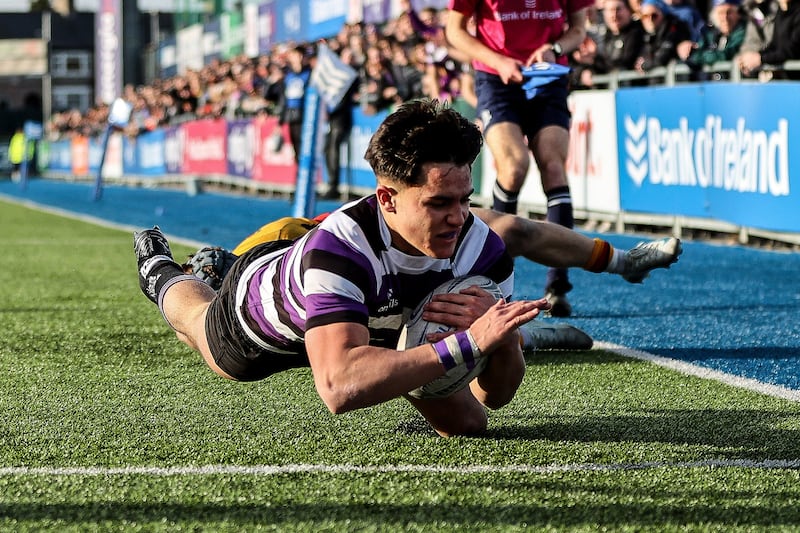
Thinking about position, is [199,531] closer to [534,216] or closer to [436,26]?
[534,216]

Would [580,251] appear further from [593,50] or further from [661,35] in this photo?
[593,50]

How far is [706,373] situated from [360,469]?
7.35 ft

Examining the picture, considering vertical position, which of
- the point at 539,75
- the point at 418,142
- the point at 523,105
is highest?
the point at 539,75

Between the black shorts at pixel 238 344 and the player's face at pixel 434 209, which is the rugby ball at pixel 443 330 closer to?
the player's face at pixel 434 209

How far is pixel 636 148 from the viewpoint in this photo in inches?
522

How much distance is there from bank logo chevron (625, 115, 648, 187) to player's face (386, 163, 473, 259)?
31.3 feet

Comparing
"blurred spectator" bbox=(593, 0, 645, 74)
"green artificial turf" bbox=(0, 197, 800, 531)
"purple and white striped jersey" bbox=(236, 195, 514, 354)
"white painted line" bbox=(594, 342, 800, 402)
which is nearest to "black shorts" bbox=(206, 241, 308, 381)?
"purple and white striped jersey" bbox=(236, 195, 514, 354)

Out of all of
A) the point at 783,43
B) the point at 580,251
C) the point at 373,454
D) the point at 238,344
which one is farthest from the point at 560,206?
the point at 783,43

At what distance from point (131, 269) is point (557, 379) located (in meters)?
6.05

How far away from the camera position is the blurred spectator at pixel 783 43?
11125 mm

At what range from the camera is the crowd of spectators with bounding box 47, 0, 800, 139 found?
1160cm

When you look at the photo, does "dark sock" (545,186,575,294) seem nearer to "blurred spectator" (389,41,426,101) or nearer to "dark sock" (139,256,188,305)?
"dark sock" (139,256,188,305)

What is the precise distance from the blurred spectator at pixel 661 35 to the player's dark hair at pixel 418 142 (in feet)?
31.8

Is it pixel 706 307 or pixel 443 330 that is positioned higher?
pixel 443 330
